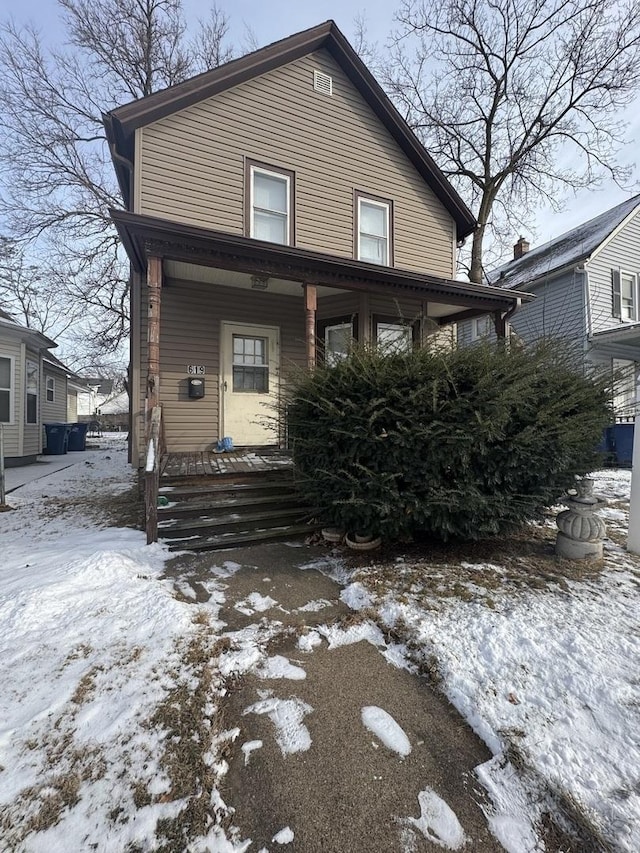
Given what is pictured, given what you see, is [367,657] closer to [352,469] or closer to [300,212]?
[352,469]

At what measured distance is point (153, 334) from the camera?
16.0 ft

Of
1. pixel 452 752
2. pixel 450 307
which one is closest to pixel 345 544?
pixel 452 752

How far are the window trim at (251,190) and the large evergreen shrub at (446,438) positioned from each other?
184 inches

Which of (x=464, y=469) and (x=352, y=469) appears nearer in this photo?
(x=464, y=469)

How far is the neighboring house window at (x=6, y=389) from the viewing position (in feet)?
35.6

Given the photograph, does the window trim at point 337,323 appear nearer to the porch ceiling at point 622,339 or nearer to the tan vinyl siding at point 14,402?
the porch ceiling at point 622,339

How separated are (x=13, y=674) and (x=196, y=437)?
16.4ft

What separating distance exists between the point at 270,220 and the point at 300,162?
1.36 m

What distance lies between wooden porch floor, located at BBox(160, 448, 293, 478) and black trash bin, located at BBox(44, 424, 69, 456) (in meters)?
11.1

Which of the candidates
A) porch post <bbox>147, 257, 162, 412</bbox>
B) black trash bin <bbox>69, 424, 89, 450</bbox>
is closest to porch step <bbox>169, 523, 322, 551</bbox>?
porch post <bbox>147, 257, 162, 412</bbox>

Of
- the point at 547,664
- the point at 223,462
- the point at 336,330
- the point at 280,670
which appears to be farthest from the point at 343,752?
the point at 336,330

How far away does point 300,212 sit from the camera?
25.1ft

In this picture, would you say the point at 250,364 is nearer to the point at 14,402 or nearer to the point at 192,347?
the point at 192,347

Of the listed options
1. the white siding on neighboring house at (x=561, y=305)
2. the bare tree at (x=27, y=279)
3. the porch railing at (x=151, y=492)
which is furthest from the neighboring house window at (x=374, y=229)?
the bare tree at (x=27, y=279)
